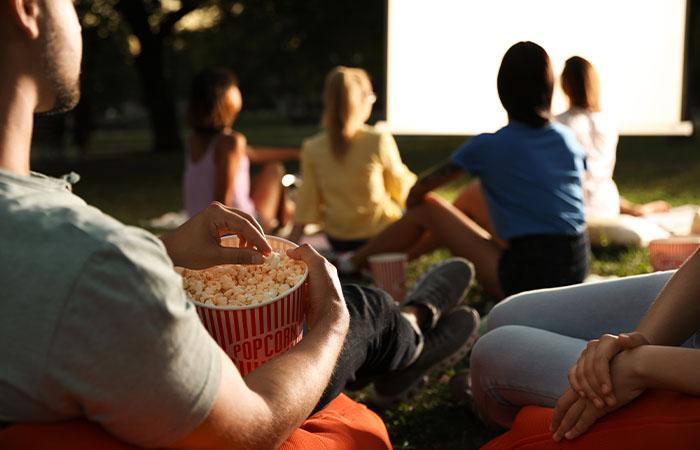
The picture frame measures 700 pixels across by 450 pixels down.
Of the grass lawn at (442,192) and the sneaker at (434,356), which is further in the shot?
the sneaker at (434,356)

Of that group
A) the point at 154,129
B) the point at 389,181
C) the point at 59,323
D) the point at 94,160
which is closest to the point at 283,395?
the point at 59,323

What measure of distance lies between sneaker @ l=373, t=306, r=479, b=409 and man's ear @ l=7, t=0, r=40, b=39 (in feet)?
5.93

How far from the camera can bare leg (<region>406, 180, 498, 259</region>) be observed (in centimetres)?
485

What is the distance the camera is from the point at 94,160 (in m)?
18.6

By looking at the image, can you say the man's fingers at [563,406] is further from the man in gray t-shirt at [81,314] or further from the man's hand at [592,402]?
the man in gray t-shirt at [81,314]

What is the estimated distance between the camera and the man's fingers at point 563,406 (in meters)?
1.70

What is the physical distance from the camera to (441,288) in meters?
3.12

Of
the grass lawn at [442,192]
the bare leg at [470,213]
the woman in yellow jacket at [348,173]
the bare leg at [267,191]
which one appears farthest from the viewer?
the bare leg at [267,191]

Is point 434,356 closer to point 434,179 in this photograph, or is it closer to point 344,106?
point 434,179

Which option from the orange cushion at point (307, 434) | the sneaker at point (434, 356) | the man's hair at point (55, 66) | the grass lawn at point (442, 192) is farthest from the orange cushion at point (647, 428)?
the man's hair at point (55, 66)

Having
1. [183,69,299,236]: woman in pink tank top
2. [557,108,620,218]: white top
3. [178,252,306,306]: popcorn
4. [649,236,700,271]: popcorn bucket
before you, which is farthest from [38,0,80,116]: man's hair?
[557,108,620,218]: white top

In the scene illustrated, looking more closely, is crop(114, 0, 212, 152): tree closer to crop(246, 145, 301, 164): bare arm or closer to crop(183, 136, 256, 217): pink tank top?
crop(246, 145, 301, 164): bare arm

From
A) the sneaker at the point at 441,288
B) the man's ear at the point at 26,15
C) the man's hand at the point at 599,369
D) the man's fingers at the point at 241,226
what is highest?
the man's ear at the point at 26,15

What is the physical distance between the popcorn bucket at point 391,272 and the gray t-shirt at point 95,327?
3147 mm
